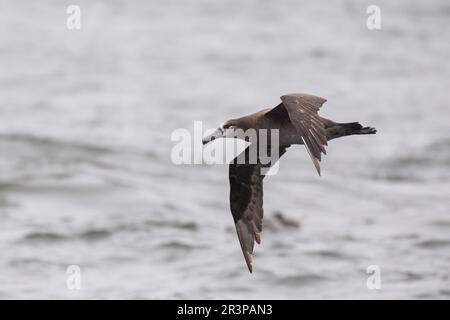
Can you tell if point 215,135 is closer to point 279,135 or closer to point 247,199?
point 279,135

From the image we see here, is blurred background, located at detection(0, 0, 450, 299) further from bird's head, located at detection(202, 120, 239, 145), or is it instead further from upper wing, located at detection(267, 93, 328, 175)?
upper wing, located at detection(267, 93, 328, 175)

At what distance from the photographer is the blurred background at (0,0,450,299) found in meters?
19.9

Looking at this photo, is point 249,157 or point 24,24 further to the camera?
point 24,24

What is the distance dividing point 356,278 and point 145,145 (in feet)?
21.9

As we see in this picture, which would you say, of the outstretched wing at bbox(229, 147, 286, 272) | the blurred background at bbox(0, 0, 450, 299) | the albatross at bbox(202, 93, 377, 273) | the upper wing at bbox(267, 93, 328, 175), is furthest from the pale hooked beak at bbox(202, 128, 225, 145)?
the blurred background at bbox(0, 0, 450, 299)

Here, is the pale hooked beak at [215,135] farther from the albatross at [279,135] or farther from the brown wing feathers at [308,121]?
the brown wing feathers at [308,121]

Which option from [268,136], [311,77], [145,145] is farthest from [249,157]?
[311,77]

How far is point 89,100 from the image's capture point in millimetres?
26438

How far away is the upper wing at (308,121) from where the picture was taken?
37.7 ft

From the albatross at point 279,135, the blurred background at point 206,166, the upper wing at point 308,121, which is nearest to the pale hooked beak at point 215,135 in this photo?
the albatross at point 279,135

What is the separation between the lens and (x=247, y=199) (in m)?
13.3

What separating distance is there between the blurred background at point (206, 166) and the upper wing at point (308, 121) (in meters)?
7.29
